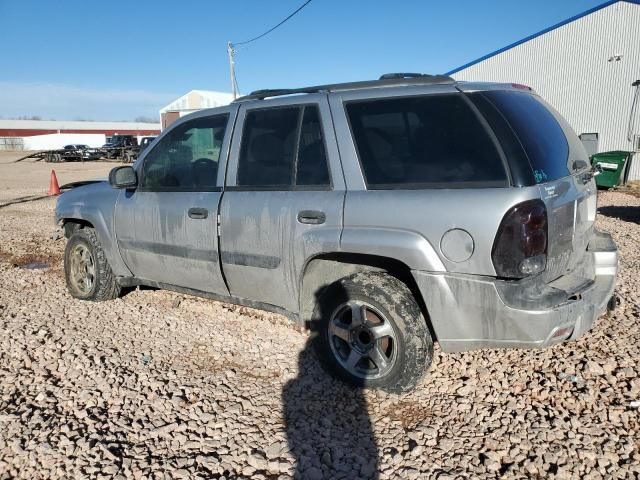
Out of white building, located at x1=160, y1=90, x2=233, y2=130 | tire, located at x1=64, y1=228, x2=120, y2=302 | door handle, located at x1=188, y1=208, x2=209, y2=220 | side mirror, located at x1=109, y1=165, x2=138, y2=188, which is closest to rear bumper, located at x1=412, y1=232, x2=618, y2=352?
door handle, located at x1=188, y1=208, x2=209, y2=220

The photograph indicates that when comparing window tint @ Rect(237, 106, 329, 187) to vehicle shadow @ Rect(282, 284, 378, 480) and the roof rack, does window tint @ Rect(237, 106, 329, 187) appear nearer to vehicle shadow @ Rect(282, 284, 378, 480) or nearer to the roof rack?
the roof rack

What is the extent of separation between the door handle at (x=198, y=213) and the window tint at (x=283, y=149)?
0.36 meters

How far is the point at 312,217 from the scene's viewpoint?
3.16 meters

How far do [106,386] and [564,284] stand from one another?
297cm

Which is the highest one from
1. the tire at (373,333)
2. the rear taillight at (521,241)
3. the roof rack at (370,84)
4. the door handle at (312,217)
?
the roof rack at (370,84)

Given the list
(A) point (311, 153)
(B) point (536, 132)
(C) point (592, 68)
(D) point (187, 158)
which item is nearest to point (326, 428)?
(A) point (311, 153)

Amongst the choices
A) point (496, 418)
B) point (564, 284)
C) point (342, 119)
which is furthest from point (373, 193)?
point (496, 418)

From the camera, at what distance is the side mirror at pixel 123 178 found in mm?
4172

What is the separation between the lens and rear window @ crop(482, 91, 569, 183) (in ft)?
8.76

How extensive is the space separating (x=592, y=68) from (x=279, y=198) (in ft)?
63.2

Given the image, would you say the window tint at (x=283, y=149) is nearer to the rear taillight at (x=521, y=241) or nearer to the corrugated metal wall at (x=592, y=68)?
the rear taillight at (x=521, y=241)

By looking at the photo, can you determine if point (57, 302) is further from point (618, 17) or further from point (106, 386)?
point (618, 17)

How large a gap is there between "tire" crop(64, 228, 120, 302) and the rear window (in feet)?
12.3

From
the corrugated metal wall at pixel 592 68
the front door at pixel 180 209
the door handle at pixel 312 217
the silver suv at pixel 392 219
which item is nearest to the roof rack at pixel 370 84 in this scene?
the silver suv at pixel 392 219
